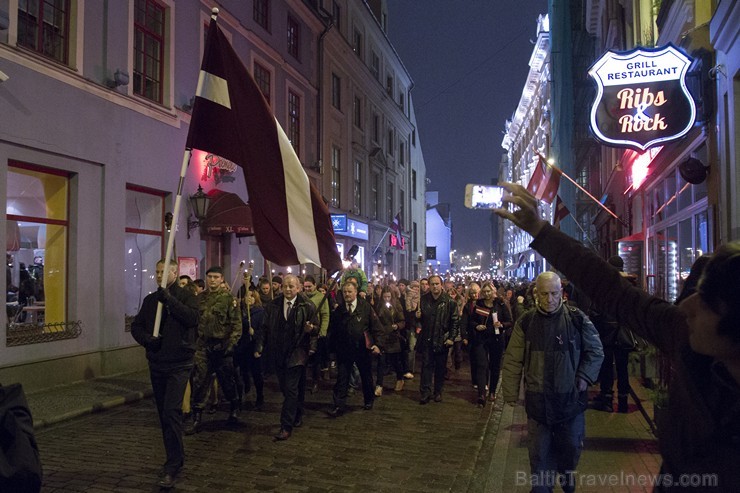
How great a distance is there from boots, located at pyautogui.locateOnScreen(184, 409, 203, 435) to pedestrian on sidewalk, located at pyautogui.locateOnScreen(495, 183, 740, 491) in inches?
269

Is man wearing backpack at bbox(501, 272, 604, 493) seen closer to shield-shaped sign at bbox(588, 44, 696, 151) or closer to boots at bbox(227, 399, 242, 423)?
boots at bbox(227, 399, 242, 423)

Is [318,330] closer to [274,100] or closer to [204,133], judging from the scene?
[204,133]

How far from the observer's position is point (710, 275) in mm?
1618

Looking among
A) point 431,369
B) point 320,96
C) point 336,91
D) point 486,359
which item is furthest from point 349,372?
point 336,91

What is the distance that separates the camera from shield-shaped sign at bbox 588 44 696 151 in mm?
9844

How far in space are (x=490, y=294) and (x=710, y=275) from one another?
8858mm

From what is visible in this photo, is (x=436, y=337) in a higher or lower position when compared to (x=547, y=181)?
lower

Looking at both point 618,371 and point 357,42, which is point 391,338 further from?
point 357,42

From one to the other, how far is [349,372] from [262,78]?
13223 mm

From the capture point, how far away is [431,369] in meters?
9.98

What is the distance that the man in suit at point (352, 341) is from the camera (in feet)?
29.7

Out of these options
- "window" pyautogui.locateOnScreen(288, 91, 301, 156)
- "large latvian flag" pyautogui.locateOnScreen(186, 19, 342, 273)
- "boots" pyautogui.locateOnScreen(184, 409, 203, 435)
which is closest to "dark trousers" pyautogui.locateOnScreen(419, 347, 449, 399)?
"boots" pyautogui.locateOnScreen(184, 409, 203, 435)

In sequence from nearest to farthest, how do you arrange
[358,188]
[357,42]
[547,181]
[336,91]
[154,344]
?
[154,344] → [547,181] → [336,91] → [358,188] → [357,42]

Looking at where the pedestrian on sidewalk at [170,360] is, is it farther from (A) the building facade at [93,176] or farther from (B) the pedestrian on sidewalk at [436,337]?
(B) the pedestrian on sidewalk at [436,337]
